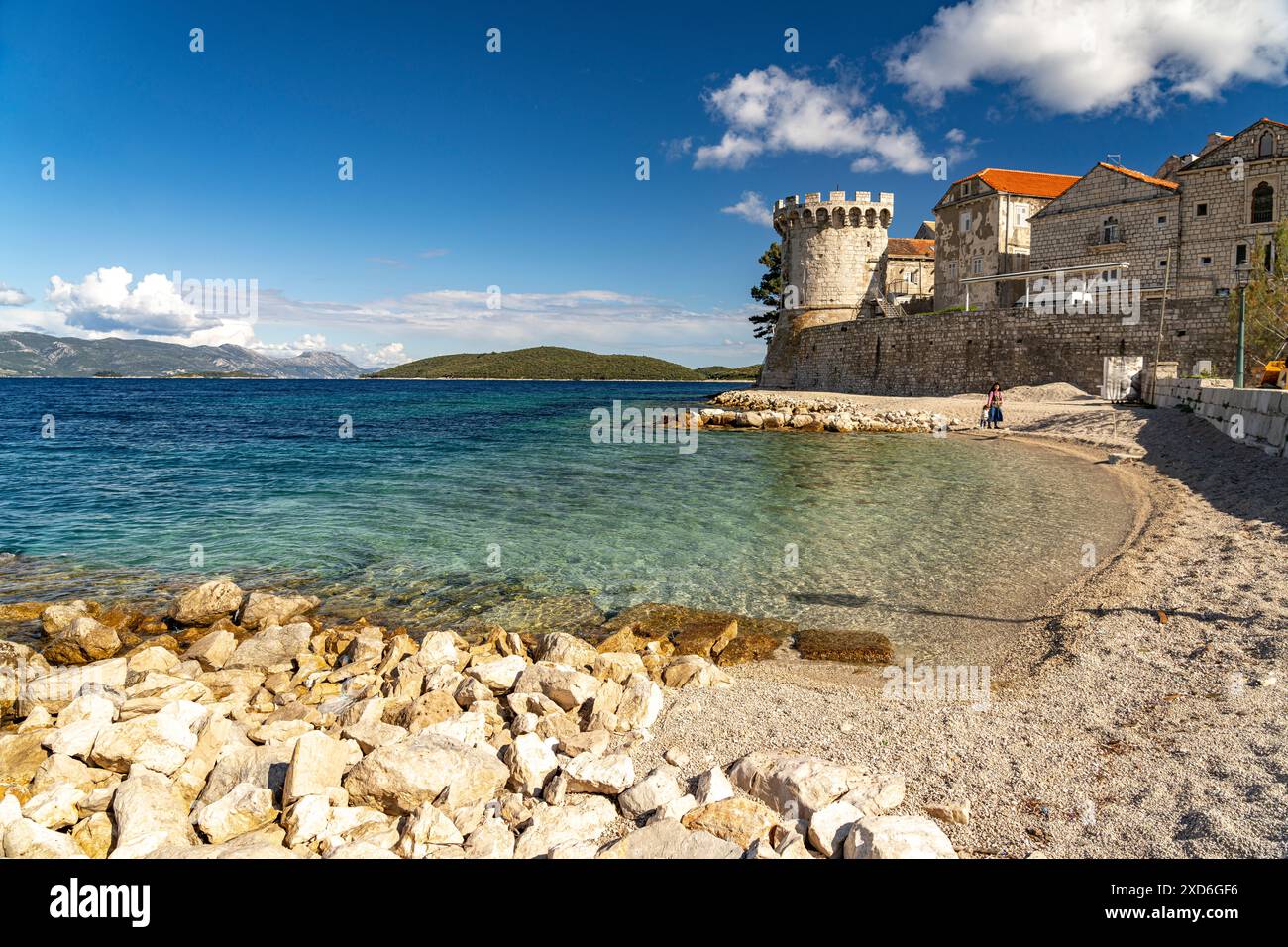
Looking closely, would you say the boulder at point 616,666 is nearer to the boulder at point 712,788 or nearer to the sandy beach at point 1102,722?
the sandy beach at point 1102,722

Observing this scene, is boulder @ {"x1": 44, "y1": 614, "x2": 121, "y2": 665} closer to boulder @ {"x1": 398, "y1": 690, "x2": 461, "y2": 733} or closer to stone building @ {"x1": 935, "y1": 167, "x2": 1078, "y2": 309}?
boulder @ {"x1": 398, "y1": 690, "x2": 461, "y2": 733}

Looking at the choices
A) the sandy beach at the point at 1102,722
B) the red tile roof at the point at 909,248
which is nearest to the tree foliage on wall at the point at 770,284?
the red tile roof at the point at 909,248

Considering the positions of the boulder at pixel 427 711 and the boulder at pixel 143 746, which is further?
the boulder at pixel 427 711

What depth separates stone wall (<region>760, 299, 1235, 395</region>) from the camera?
32531 millimetres

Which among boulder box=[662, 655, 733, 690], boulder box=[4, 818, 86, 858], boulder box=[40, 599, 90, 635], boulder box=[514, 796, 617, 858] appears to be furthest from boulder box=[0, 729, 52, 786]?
boulder box=[662, 655, 733, 690]

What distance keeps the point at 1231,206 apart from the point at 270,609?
4742 cm

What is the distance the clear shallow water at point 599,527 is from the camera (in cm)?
904

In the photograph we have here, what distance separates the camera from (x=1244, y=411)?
16.2 meters

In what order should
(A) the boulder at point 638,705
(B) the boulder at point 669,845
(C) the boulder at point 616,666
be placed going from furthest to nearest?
(C) the boulder at point 616,666
(A) the boulder at point 638,705
(B) the boulder at point 669,845

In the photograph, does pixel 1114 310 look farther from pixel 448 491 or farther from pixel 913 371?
pixel 448 491

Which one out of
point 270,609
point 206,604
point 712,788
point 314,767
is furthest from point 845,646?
point 206,604

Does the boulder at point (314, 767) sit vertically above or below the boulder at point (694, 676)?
above

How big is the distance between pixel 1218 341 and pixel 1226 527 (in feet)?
95.9
